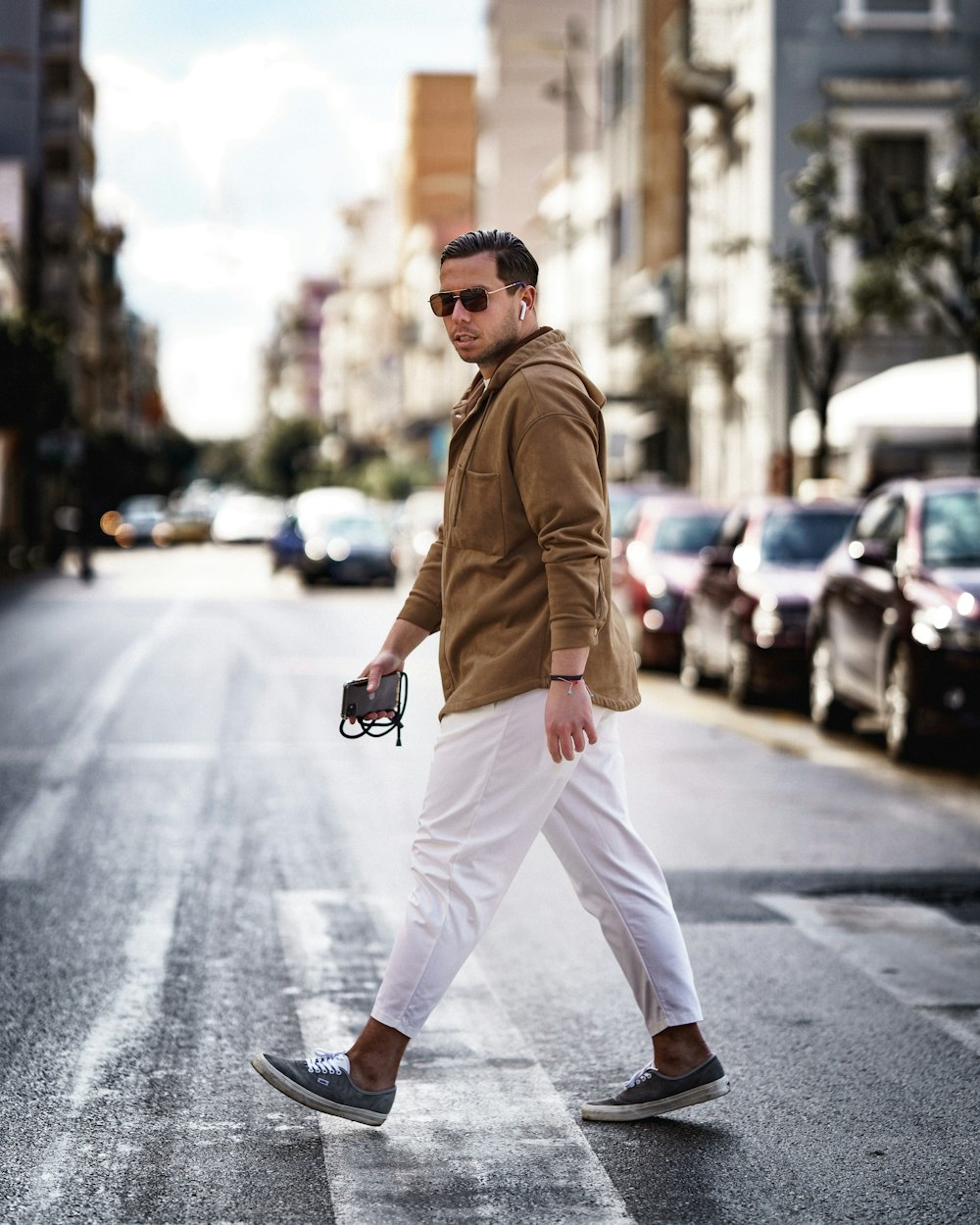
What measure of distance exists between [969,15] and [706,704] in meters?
21.6

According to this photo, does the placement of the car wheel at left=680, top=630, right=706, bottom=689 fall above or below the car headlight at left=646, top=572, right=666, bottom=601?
below

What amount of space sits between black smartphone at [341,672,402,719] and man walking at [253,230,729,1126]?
332 mm

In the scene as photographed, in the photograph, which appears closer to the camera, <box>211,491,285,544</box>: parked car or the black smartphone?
the black smartphone

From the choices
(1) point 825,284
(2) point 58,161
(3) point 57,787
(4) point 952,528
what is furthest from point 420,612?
(2) point 58,161

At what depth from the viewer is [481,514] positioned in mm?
4746

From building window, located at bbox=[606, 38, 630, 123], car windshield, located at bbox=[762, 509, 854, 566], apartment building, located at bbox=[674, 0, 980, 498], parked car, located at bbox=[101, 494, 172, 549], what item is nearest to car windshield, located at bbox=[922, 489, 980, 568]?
car windshield, located at bbox=[762, 509, 854, 566]

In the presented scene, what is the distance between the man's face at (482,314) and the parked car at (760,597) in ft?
35.9

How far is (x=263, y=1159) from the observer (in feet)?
14.9

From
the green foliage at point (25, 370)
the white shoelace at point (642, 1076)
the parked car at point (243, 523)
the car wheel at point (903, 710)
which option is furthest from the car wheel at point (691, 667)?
the parked car at point (243, 523)

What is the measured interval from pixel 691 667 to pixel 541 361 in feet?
46.0

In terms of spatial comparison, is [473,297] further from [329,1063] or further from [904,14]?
[904,14]

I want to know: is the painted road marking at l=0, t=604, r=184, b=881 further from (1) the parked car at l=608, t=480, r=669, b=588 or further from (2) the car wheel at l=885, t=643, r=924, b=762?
(1) the parked car at l=608, t=480, r=669, b=588

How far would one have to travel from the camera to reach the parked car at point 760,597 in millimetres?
16219

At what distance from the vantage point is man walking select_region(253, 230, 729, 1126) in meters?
4.59
